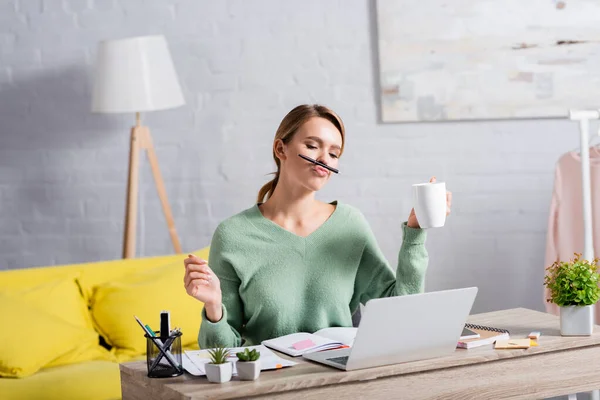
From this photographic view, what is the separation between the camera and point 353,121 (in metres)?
3.80

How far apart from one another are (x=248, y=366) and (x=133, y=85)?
74.9 inches

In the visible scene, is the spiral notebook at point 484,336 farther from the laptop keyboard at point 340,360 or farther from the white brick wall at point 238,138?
the white brick wall at point 238,138

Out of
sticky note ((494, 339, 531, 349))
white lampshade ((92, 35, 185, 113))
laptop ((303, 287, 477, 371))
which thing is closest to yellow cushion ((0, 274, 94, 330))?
white lampshade ((92, 35, 185, 113))

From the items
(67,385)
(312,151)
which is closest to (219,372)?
(312,151)

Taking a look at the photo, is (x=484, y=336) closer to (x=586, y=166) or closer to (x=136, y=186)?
(x=586, y=166)

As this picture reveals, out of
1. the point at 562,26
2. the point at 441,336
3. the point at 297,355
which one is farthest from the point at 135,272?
the point at 562,26

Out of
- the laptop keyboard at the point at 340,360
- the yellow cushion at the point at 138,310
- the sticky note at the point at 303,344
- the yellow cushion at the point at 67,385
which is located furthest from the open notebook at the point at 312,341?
the yellow cushion at the point at 138,310

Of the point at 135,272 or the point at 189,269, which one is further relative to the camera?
the point at 135,272

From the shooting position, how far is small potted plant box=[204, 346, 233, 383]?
1695mm

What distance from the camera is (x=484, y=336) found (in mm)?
1979

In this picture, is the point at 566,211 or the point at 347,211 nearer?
the point at 347,211

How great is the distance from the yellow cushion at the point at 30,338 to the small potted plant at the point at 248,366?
1315 millimetres

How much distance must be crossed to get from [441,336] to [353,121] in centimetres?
207

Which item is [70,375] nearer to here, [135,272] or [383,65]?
[135,272]
